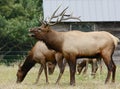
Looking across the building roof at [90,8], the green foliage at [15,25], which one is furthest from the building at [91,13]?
the green foliage at [15,25]

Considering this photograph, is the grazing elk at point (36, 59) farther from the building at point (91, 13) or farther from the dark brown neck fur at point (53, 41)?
the building at point (91, 13)

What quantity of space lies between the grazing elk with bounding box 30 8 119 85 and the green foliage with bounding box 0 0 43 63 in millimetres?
15581

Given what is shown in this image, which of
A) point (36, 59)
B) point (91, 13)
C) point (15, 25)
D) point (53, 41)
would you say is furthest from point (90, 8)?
point (53, 41)

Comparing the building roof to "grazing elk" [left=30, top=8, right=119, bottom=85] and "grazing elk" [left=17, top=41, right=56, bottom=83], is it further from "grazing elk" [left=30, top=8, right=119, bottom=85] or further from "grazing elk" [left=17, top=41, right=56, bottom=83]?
"grazing elk" [left=30, top=8, right=119, bottom=85]

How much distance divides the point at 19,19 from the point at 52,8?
26.5 feet

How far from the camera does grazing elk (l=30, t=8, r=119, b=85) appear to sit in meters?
13.4

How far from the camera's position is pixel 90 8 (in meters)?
24.7

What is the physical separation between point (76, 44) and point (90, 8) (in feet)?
37.4

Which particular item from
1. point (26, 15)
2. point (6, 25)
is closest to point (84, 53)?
point (6, 25)

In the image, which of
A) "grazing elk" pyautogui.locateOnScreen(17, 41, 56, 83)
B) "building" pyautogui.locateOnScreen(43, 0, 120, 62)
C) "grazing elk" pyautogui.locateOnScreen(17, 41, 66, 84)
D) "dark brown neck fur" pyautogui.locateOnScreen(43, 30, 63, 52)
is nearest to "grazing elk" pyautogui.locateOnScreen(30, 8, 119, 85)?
"dark brown neck fur" pyautogui.locateOnScreen(43, 30, 63, 52)

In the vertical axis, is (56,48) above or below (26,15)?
above

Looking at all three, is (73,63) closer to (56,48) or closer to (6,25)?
(56,48)

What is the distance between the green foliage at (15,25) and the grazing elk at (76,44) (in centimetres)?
1558

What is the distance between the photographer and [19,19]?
3209 cm
